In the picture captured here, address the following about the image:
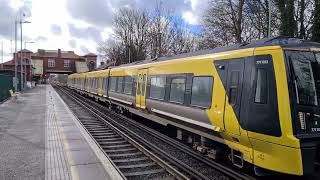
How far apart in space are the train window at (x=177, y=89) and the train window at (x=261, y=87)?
13.5 ft

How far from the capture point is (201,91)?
10797 mm

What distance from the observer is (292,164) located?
750 cm

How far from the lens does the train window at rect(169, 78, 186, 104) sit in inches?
484

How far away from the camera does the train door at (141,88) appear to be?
55.5 feet

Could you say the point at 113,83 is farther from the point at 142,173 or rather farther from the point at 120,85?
the point at 142,173

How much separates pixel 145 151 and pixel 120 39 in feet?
187

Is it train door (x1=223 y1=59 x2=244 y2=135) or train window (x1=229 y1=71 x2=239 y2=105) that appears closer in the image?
train door (x1=223 y1=59 x2=244 y2=135)

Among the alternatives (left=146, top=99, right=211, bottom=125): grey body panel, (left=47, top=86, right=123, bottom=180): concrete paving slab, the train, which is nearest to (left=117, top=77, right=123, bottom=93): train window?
(left=47, top=86, right=123, bottom=180): concrete paving slab

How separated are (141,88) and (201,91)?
6.89 m

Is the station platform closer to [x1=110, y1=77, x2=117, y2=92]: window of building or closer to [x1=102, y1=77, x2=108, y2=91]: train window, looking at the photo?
[x1=110, y1=77, x2=117, y2=92]: window of building

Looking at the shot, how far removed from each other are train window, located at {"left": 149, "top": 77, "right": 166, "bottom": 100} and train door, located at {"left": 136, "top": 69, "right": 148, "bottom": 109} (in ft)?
3.21

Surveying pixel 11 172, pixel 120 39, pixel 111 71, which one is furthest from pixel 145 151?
pixel 120 39

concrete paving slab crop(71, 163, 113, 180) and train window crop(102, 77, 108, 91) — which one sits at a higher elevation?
train window crop(102, 77, 108, 91)

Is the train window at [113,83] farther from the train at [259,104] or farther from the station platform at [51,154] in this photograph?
the train at [259,104]
